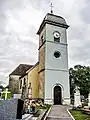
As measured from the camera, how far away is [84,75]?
31.0 meters

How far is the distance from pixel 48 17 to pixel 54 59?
23.5ft

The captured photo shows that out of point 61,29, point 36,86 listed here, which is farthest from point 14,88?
point 61,29

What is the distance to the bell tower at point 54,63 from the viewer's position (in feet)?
75.5

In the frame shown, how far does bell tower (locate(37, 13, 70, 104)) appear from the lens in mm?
23016

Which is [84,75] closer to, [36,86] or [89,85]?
[89,85]

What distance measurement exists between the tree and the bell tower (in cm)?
765

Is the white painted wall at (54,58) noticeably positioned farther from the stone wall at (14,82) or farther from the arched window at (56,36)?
the stone wall at (14,82)

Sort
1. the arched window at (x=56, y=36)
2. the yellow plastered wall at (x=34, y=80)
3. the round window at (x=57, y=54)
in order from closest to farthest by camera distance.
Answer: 1. the round window at (x=57, y=54)
2. the yellow plastered wall at (x=34, y=80)
3. the arched window at (x=56, y=36)

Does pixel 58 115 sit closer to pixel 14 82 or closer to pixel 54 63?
pixel 54 63

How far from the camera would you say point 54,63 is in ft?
78.9

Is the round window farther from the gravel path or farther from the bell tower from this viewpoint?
the gravel path

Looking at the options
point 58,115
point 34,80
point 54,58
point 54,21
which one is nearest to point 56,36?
point 54,21

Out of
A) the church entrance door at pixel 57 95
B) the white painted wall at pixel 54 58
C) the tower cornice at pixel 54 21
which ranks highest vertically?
the tower cornice at pixel 54 21

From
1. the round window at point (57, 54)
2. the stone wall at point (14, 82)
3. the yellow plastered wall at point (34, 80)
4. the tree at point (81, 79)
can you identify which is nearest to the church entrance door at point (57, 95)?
the yellow plastered wall at point (34, 80)
